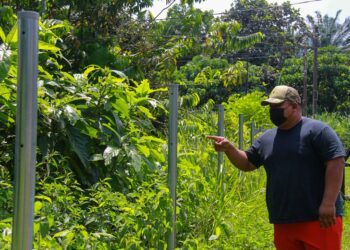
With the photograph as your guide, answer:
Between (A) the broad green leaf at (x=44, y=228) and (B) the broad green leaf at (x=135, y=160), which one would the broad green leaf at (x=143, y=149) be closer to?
(B) the broad green leaf at (x=135, y=160)

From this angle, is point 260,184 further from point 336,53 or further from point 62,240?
point 336,53

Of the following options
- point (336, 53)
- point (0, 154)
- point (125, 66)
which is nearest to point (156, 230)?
point (0, 154)

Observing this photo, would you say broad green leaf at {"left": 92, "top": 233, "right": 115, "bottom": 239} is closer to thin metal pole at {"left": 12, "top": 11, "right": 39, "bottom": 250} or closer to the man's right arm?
thin metal pole at {"left": 12, "top": 11, "right": 39, "bottom": 250}

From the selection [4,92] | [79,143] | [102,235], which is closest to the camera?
[102,235]

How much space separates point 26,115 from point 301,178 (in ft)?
8.37

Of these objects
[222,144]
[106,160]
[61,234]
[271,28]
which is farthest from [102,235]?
[271,28]

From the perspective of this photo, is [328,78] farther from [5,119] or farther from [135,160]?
[5,119]

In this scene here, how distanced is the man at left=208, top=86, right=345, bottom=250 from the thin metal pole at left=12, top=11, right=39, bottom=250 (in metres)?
2.45

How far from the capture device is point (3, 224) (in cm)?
246

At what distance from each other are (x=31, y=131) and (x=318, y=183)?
8.52ft

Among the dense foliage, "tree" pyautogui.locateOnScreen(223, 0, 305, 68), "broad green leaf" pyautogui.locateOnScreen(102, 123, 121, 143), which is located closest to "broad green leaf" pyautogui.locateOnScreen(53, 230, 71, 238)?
the dense foliage

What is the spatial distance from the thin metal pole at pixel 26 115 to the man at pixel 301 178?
245 cm

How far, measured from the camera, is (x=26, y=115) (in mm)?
1858

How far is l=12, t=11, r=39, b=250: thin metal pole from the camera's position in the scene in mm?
1864
